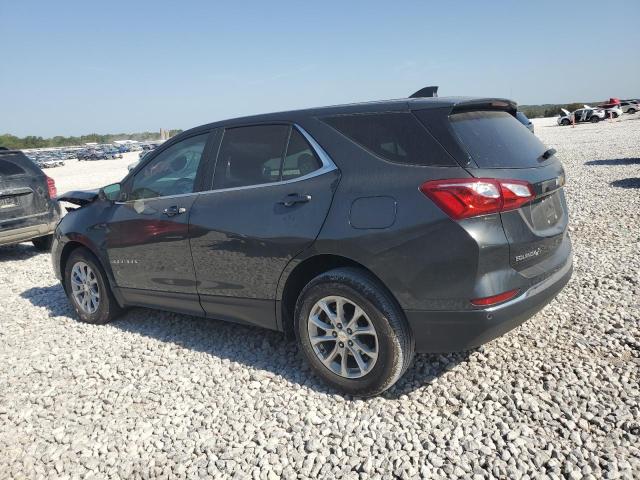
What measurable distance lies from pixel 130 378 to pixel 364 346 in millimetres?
1889

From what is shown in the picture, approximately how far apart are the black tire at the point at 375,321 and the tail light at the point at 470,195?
63 cm

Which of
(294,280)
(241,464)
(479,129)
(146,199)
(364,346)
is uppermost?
(479,129)

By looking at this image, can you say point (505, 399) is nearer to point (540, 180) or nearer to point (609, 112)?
point (540, 180)

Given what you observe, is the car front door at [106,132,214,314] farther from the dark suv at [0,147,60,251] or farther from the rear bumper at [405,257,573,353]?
the dark suv at [0,147,60,251]

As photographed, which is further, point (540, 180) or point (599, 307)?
point (599, 307)

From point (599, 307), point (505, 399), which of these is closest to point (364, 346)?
point (505, 399)

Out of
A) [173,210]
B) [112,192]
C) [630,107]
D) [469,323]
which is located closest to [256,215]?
[173,210]

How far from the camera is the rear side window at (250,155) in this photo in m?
3.52

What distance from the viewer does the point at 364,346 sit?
311 cm

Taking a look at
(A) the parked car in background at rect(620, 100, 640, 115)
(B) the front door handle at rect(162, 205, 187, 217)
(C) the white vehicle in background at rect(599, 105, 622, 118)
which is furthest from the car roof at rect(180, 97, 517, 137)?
(A) the parked car in background at rect(620, 100, 640, 115)

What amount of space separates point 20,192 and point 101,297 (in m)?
4.14

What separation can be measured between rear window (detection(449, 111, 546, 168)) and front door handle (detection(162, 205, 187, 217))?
2.14 metres

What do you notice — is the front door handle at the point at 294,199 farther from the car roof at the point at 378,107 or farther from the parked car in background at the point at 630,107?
the parked car in background at the point at 630,107

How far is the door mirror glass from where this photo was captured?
4.59 metres
